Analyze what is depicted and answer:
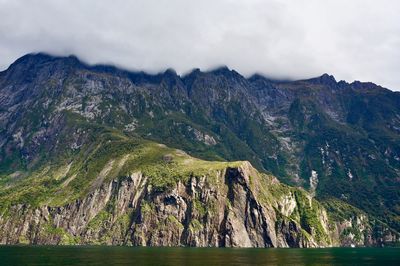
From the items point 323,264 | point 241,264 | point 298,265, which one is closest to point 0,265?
point 241,264

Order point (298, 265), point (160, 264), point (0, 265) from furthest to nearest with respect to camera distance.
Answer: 1. point (298, 265)
2. point (160, 264)
3. point (0, 265)

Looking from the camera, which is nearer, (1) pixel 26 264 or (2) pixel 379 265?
(1) pixel 26 264

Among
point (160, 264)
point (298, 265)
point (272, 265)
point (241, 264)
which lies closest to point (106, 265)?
point (160, 264)

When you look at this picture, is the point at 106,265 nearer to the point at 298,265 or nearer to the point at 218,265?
the point at 218,265

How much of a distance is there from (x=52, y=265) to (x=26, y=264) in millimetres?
9523

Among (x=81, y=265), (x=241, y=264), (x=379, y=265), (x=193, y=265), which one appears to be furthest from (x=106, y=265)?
(x=379, y=265)

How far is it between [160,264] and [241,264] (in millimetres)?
31596

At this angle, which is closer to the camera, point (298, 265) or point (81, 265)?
point (81, 265)

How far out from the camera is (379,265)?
7569 inches

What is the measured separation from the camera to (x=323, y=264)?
198 m

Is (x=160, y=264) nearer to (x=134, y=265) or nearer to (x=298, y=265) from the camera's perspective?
(x=134, y=265)

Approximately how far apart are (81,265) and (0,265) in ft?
86.5

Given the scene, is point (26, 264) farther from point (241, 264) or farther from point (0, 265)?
point (241, 264)

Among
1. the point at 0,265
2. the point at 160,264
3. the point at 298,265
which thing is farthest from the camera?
the point at 298,265
